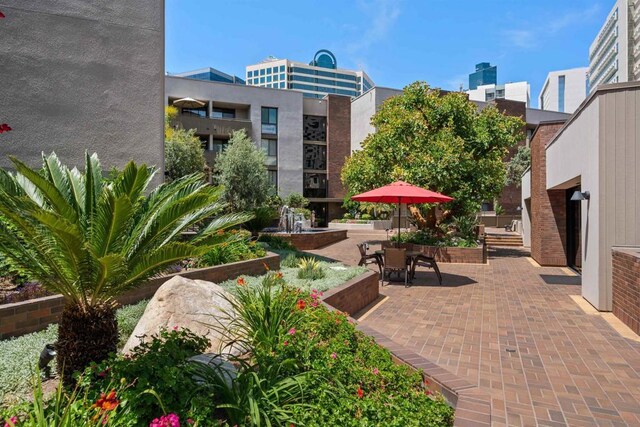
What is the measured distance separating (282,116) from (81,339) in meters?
35.5

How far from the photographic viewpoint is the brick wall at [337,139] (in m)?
39.5

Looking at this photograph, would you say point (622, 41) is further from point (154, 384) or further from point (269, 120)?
point (154, 384)

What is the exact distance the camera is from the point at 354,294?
765cm

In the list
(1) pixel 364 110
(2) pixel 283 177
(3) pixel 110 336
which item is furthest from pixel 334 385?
(1) pixel 364 110

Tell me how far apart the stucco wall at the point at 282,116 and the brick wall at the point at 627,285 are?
29.8 metres

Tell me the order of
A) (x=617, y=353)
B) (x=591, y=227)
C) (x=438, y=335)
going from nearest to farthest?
(x=617, y=353) < (x=438, y=335) < (x=591, y=227)

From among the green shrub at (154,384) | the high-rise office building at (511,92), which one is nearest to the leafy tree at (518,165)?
the green shrub at (154,384)

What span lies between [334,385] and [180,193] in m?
2.63

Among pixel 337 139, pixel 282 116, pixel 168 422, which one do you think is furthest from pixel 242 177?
pixel 337 139

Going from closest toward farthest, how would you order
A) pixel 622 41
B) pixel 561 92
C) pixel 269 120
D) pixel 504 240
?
pixel 504 240 < pixel 269 120 < pixel 622 41 < pixel 561 92

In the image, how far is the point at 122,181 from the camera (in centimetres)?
368

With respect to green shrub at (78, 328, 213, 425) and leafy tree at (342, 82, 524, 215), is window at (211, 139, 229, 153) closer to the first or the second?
leafy tree at (342, 82, 524, 215)

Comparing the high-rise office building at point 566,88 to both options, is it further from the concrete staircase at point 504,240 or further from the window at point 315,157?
the concrete staircase at point 504,240

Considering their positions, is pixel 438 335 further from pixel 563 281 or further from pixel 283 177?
pixel 283 177
